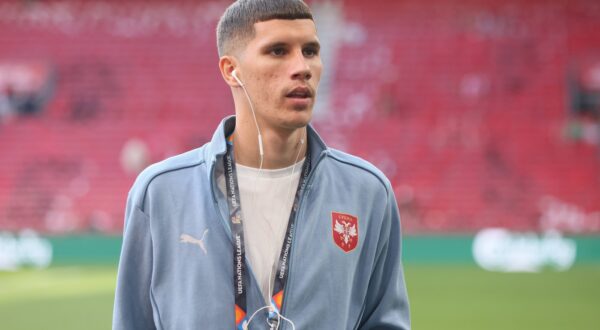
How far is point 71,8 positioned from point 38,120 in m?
3.14

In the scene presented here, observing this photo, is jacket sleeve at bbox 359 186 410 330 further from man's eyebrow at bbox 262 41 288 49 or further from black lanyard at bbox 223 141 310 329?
man's eyebrow at bbox 262 41 288 49

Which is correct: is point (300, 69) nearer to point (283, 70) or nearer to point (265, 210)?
point (283, 70)

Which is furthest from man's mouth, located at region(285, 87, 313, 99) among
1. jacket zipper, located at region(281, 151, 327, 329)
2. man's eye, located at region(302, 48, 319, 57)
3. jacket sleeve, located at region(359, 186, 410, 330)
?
jacket sleeve, located at region(359, 186, 410, 330)

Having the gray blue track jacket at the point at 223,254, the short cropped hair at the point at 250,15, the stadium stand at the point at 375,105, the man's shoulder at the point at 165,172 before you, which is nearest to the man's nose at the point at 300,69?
the short cropped hair at the point at 250,15

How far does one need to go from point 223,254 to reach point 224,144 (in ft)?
1.14

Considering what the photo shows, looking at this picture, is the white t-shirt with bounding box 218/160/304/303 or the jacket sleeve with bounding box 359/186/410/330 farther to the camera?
the jacket sleeve with bounding box 359/186/410/330

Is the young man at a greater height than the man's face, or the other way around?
the man's face

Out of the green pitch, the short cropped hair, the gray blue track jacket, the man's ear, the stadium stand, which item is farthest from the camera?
the stadium stand

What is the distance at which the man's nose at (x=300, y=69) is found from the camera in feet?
8.89

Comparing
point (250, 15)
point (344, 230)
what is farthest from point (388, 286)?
point (250, 15)

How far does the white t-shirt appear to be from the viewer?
9.12 ft

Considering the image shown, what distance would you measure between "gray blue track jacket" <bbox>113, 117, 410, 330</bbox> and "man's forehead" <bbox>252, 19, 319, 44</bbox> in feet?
1.05

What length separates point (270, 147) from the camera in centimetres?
285

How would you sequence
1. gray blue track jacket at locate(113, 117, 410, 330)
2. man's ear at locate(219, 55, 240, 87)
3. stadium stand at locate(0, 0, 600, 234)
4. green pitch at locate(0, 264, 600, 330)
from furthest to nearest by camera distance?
stadium stand at locate(0, 0, 600, 234) < green pitch at locate(0, 264, 600, 330) < man's ear at locate(219, 55, 240, 87) < gray blue track jacket at locate(113, 117, 410, 330)
